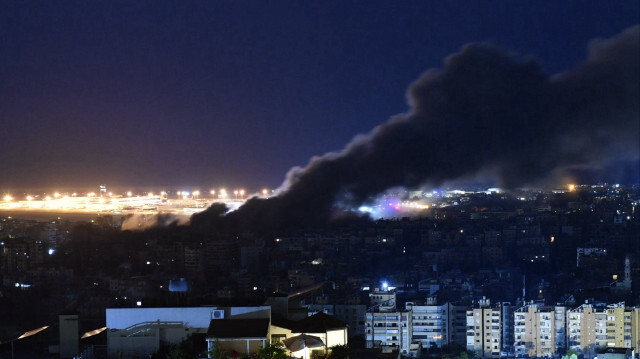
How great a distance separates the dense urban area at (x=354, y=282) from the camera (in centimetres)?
725

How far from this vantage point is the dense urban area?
7250 mm

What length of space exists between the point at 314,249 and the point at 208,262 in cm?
272

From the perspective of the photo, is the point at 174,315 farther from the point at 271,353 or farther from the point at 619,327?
the point at 619,327

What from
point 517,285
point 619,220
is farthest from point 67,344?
point 619,220

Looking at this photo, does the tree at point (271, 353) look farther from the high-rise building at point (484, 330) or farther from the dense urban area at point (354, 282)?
the high-rise building at point (484, 330)

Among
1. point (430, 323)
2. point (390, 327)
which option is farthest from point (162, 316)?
point (430, 323)

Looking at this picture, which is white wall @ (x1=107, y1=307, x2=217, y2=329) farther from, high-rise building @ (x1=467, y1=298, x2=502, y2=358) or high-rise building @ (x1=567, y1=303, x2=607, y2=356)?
high-rise building @ (x1=567, y1=303, x2=607, y2=356)

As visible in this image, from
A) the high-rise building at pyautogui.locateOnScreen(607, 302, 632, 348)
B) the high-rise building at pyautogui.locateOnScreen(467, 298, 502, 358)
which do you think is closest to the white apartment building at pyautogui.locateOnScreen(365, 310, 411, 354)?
the high-rise building at pyautogui.locateOnScreen(467, 298, 502, 358)

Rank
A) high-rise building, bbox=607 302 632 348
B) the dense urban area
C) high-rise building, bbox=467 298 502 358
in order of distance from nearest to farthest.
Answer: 1. the dense urban area
2. high-rise building, bbox=607 302 632 348
3. high-rise building, bbox=467 298 502 358

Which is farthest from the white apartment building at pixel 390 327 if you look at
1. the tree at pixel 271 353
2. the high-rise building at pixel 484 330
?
the tree at pixel 271 353

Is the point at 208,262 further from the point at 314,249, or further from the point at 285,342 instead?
the point at 285,342

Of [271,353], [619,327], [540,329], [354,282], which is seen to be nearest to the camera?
[271,353]

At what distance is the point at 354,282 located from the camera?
53.0 feet

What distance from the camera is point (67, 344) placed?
7.44 meters
